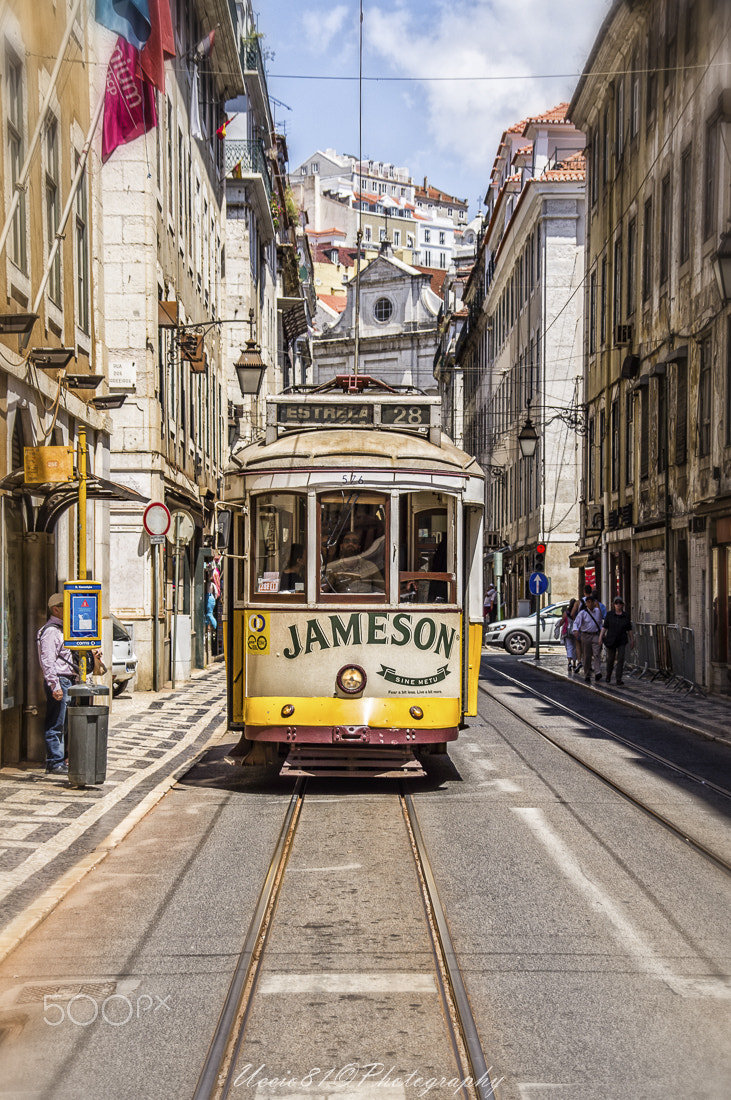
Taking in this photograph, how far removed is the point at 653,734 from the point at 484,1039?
1305 cm

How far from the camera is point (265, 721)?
475 inches

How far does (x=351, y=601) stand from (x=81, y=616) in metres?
2.78

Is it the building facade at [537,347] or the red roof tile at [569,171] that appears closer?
the red roof tile at [569,171]

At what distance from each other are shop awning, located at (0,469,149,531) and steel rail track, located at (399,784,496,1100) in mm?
6664

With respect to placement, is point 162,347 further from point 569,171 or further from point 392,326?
point 392,326

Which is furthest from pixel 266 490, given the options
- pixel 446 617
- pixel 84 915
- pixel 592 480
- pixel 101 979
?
pixel 592 480

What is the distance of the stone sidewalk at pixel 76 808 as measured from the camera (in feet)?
27.3

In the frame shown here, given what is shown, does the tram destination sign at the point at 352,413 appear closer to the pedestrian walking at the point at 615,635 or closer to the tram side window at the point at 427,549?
the tram side window at the point at 427,549

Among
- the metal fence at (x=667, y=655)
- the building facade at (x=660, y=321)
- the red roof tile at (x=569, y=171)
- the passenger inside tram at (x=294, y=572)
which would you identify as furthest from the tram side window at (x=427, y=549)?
the red roof tile at (x=569, y=171)

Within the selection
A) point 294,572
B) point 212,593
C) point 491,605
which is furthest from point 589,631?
point 491,605

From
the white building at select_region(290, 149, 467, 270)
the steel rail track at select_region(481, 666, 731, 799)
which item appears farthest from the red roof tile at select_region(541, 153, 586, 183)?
the white building at select_region(290, 149, 467, 270)

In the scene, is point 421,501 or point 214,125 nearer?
point 421,501

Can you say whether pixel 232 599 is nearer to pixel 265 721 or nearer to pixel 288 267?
pixel 265 721

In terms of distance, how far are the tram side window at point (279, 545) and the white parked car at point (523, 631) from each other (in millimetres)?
29468
